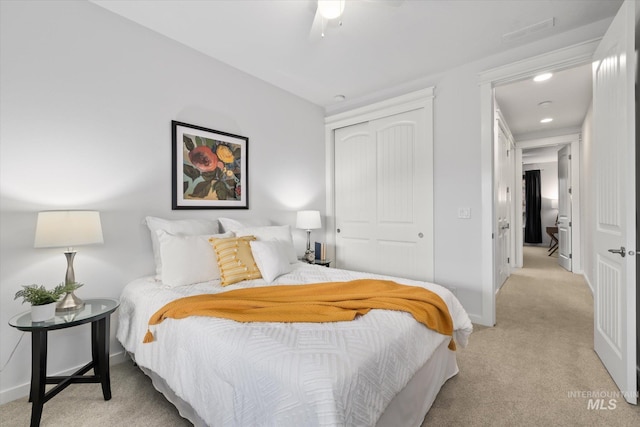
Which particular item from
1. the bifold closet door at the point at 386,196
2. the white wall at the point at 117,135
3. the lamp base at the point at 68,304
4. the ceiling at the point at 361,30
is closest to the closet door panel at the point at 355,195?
the bifold closet door at the point at 386,196

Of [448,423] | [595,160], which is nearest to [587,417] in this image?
[448,423]

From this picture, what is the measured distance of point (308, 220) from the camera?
346 centimetres

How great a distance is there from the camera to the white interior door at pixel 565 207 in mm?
5254

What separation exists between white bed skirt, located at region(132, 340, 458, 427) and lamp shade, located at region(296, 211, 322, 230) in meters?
1.95

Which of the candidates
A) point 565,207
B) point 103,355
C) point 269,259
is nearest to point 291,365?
point 269,259

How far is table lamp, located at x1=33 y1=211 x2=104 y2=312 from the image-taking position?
1.66 meters

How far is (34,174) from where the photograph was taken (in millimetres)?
1886

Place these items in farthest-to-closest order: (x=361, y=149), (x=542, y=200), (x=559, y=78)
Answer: (x=542, y=200) < (x=361, y=149) < (x=559, y=78)

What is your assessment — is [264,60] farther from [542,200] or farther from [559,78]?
[542,200]

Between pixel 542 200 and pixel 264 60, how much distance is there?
919 cm

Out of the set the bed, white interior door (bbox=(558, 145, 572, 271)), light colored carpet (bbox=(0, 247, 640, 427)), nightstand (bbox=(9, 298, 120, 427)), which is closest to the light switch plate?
light colored carpet (bbox=(0, 247, 640, 427))

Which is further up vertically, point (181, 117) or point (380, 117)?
point (380, 117)

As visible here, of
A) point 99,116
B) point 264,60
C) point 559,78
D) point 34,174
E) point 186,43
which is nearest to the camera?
point 34,174

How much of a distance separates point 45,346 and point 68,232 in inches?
24.3
